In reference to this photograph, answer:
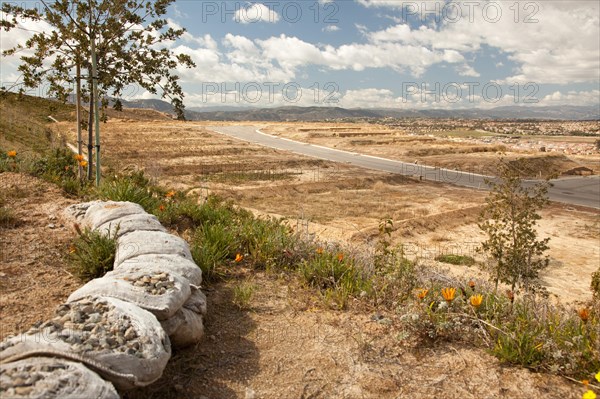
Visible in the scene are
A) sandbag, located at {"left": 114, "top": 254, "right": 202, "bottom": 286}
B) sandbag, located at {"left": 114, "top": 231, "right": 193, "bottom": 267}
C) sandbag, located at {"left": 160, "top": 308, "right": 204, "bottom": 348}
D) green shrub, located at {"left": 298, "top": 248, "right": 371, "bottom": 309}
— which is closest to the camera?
sandbag, located at {"left": 160, "top": 308, "right": 204, "bottom": 348}

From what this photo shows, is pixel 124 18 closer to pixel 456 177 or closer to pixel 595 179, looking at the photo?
pixel 456 177

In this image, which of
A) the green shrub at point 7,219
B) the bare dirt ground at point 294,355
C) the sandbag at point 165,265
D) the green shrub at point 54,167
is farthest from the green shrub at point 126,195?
the sandbag at point 165,265

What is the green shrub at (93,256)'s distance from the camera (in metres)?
3.91

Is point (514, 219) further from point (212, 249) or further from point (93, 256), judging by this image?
point (93, 256)

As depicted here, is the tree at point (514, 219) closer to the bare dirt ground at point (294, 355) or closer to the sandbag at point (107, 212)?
the bare dirt ground at point (294, 355)

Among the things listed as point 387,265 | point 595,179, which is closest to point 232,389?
point 387,265

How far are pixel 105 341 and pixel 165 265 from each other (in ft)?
3.96

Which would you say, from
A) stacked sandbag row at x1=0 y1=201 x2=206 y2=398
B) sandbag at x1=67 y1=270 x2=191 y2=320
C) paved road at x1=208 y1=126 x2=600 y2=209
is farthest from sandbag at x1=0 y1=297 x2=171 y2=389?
paved road at x1=208 y1=126 x2=600 y2=209

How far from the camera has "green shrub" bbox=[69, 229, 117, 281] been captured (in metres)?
3.91

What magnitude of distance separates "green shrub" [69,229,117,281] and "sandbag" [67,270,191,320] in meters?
0.80

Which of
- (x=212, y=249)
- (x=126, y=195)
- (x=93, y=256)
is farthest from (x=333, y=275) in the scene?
(x=126, y=195)

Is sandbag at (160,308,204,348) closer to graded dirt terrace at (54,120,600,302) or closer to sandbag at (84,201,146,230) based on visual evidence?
sandbag at (84,201,146,230)

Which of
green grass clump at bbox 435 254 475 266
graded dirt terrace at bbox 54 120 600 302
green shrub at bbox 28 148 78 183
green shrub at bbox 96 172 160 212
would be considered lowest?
green grass clump at bbox 435 254 475 266

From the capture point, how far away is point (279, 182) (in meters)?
20.8
